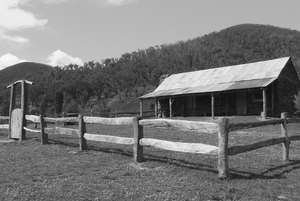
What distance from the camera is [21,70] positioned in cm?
16338

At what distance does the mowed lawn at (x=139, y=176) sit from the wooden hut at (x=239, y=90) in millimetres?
18110

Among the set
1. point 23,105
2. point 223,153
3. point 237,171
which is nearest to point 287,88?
point 23,105

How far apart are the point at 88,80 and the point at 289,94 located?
73.8 metres

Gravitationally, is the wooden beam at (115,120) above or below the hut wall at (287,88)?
below

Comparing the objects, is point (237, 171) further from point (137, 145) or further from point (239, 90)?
point (239, 90)

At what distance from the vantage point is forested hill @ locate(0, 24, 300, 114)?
93438 millimetres

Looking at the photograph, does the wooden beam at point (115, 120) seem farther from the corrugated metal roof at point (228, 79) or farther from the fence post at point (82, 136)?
the corrugated metal roof at point (228, 79)

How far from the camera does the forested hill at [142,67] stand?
93.4 meters

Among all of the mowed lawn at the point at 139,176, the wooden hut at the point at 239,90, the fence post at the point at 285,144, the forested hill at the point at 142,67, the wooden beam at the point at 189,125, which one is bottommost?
the mowed lawn at the point at 139,176

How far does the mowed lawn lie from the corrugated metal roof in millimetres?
18932

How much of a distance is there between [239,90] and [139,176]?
895 inches

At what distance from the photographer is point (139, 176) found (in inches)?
284

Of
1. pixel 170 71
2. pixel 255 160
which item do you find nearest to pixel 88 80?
pixel 170 71

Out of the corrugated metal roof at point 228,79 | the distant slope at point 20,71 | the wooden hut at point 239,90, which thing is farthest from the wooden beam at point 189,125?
the distant slope at point 20,71
